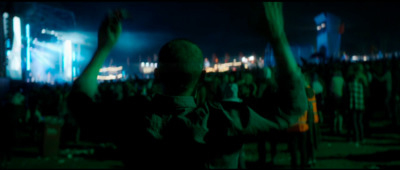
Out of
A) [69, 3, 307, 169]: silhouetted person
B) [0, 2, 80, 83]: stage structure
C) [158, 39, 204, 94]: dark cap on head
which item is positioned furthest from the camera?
[0, 2, 80, 83]: stage structure

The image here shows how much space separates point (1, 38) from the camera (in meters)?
3.24

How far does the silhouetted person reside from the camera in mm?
1417

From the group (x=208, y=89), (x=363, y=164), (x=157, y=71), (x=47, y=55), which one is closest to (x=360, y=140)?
(x=363, y=164)

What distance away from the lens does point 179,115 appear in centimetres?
155

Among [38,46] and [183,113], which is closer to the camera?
[183,113]

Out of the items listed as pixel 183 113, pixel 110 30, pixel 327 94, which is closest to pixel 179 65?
pixel 183 113

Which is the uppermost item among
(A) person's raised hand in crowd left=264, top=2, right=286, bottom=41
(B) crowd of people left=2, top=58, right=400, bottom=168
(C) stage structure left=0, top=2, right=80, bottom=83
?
(C) stage structure left=0, top=2, right=80, bottom=83

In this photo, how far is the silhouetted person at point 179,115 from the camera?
1417mm

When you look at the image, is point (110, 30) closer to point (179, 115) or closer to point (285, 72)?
point (179, 115)

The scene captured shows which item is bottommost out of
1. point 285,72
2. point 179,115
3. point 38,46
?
point 179,115

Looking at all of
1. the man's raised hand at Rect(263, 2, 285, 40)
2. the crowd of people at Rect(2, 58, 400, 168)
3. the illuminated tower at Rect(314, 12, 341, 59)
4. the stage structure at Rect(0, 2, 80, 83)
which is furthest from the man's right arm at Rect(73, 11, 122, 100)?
the illuminated tower at Rect(314, 12, 341, 59)

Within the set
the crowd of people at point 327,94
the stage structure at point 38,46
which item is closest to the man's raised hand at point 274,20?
the crowd of people at point 327,94

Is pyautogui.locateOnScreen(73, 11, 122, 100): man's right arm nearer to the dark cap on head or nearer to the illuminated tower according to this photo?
the dark cap on head

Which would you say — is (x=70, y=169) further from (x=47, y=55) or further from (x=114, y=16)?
(x=47, y=55)
